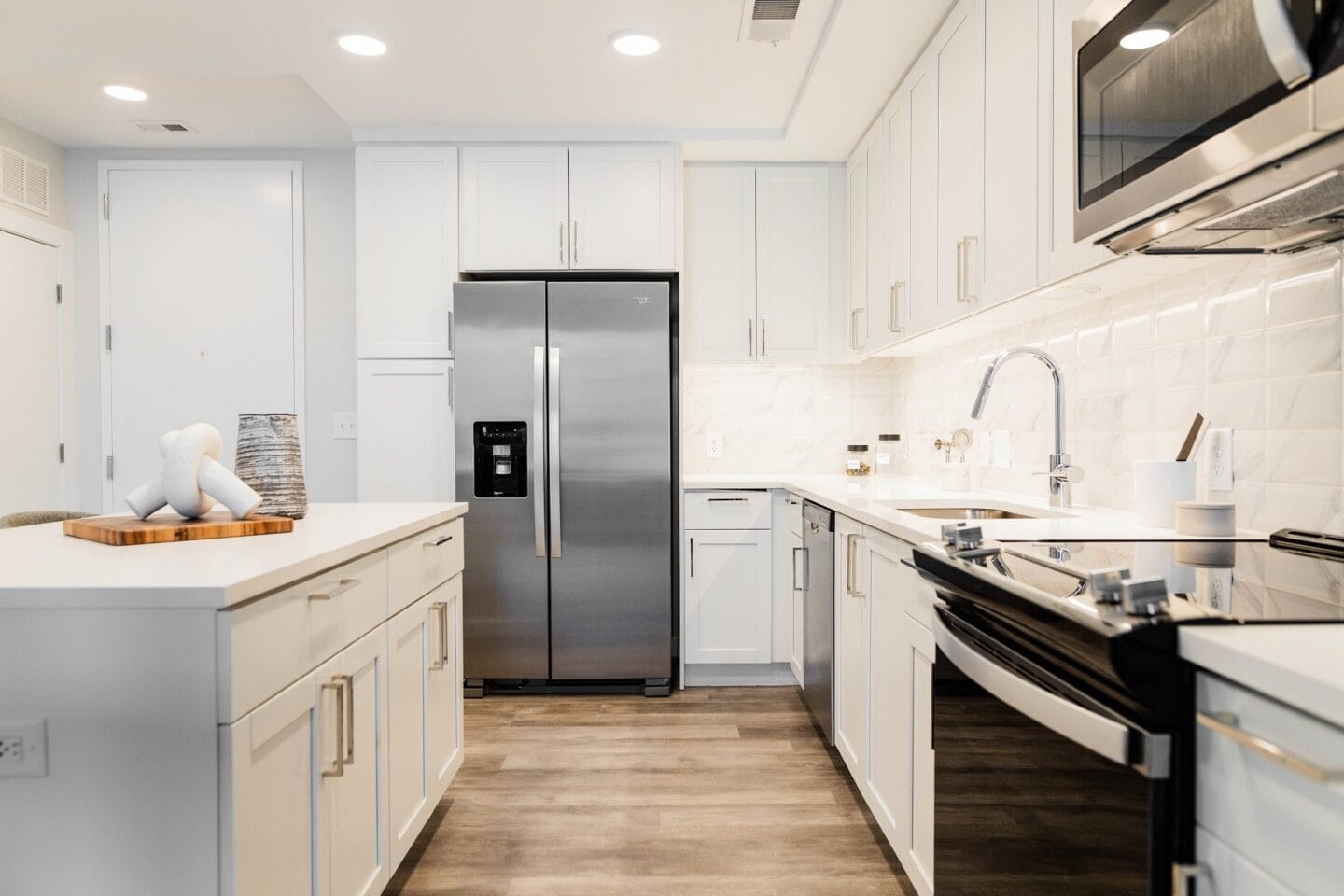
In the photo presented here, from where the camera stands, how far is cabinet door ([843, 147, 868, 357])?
3.35 metres

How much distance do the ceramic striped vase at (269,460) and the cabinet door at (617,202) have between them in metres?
1.88

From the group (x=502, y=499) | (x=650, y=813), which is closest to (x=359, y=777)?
(x=650, y=813)

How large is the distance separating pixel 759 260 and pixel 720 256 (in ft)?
0.61

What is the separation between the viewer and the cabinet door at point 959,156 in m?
2.12

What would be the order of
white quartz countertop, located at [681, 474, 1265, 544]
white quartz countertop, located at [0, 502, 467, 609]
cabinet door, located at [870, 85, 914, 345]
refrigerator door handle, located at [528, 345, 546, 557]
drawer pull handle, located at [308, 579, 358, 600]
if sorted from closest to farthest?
white quartz countertop, located at [0, 502, 467, 609], drawer pull handle, located at [308, 579, 358, 600], white quartz countertop, located at [681, 474, 1265, 544], cabinet door, located at [870, 85, 914, 345], refrigerator door handle, located at [528, 345, 546, 557]

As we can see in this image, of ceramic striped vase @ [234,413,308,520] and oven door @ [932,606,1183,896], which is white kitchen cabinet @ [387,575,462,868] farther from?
oven door @ [932,606,1183,896]

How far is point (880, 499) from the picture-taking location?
2.41 m

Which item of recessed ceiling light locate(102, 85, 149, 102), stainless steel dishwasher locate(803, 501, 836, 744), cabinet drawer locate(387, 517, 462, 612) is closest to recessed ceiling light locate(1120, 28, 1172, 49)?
stainless steel dishwasher locate(803, 501, 836, 744)

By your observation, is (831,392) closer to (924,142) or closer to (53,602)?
(924,142)

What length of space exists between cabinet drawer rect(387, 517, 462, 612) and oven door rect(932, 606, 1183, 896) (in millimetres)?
1142

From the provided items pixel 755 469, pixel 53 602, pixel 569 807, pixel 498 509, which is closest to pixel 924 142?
pixel 755 469

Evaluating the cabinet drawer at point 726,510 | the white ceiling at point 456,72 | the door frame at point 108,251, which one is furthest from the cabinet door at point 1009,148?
the door frame at point 108,251

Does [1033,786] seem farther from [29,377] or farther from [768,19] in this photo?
[29,377]

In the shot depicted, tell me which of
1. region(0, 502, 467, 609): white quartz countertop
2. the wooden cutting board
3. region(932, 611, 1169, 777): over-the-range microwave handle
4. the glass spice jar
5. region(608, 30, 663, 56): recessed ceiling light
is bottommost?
region(932, 611, 1169, 777): over-the-range microwave handle
